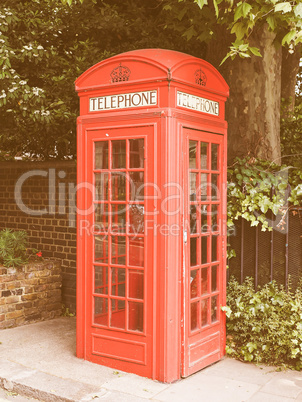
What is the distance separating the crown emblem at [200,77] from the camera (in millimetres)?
4832

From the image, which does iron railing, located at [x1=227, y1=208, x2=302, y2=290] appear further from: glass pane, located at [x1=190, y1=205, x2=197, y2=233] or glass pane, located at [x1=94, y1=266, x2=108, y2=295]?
glass pane, located at [x1=94, y1=266, x2=108, y2=295]

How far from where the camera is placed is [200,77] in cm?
488

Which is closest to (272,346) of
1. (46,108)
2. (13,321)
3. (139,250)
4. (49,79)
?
(139,250)

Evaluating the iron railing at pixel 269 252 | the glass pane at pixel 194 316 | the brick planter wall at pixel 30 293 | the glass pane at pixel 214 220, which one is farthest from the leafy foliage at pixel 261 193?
the brick planter wall at pixel 30 293

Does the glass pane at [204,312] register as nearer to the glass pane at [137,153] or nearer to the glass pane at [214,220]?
the glass pane at [214,220]

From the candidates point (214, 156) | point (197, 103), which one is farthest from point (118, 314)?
point (197, 103)

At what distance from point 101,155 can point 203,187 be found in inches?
43.7

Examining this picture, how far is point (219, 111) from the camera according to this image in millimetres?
5227

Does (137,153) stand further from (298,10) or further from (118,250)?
(298,10)

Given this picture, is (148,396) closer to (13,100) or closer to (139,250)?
(139,250)

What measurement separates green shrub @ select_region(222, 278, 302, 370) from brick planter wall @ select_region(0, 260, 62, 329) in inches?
111

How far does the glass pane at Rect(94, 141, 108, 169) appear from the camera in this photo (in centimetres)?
492

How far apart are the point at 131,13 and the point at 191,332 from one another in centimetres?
630

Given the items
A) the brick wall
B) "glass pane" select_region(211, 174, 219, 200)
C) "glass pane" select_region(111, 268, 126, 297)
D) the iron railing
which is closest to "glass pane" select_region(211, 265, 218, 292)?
the iron railing
